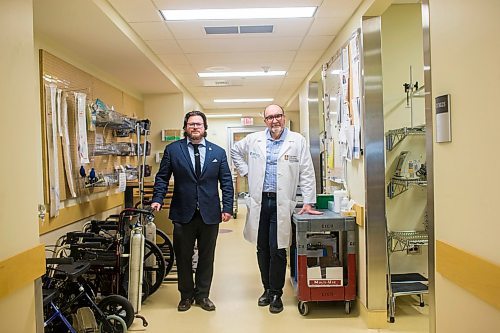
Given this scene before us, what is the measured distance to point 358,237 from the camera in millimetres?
3568

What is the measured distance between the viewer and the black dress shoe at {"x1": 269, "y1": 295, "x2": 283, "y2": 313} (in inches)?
143

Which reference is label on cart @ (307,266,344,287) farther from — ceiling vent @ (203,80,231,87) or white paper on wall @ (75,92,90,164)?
ceiling vent @ (203,80,231,87)

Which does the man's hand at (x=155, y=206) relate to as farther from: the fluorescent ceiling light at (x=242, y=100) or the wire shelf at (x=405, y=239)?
the fluorescent ceiling light at (x=242, y=100)

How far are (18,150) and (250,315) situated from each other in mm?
2356

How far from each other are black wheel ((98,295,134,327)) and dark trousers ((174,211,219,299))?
65 cm

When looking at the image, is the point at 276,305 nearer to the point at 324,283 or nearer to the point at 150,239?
the point at 324,283

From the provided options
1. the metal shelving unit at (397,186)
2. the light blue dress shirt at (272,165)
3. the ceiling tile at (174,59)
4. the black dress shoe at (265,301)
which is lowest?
the black dress shoe at (265,301)

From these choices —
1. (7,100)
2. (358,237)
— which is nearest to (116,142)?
(358,237)

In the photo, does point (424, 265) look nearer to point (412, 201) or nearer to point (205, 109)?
point (412, 201)

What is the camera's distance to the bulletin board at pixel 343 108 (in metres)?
3.43

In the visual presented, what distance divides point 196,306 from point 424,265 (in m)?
Answer: 2.08

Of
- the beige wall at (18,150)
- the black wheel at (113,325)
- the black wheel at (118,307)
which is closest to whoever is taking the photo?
the beige wall at (18,150)

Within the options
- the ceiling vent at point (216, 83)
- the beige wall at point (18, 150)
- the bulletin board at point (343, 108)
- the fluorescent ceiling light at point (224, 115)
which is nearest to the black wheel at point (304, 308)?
the bulletin board at point (343, 108)

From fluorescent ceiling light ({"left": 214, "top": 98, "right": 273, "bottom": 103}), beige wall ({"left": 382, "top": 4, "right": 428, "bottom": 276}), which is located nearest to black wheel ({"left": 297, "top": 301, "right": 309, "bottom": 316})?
beige wall ({"left": 382, "top": 4, "right": 428, "bottom": 276})
